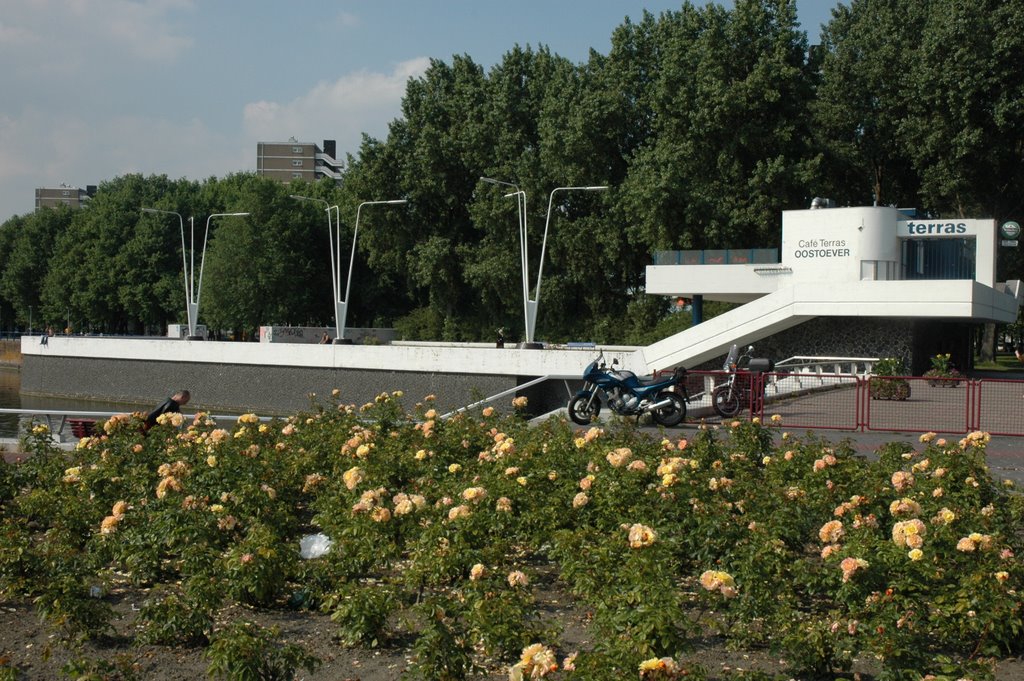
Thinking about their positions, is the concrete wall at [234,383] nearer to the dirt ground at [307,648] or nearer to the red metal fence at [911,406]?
the red metal fence at [911,406]

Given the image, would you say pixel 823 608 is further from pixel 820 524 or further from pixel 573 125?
pixel 573 125

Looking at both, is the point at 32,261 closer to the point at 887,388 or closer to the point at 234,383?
the point at 234,383

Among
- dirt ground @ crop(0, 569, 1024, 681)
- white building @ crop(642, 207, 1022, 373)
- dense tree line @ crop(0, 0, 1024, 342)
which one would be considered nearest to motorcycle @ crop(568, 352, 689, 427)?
dirt ground @ crop(0, 569, 1024, 681)

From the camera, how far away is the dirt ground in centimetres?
617

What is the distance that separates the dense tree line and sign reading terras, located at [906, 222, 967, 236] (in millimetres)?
9808

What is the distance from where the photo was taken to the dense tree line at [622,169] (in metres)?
49.2

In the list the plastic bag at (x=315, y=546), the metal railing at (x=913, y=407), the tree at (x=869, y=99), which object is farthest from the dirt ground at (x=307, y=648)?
the tree at (x=869, y=99)

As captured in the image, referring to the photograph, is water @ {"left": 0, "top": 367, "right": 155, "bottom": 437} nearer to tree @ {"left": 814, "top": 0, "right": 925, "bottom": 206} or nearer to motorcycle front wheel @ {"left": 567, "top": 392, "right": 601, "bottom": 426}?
motorcycle front wheel @ {"left": 567, "top": 392, "right": 601, "bottom": 426}

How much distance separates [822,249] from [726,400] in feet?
59.7

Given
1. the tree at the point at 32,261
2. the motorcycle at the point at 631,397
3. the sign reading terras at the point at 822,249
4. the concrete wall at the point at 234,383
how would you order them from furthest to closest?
the tree at the point at 32,261 < the sign reading terras at the point at 822,249 < the concrete wall at the point at 234,383 < the motorcycle at the point at 631,397

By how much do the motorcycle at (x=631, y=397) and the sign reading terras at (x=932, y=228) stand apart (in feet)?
70.7

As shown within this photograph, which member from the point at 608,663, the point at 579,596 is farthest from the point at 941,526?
the point at 608,663

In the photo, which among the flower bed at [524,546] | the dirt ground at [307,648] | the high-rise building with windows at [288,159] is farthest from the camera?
the high-rise building with windows at [288,159]

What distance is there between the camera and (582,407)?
20.9m
